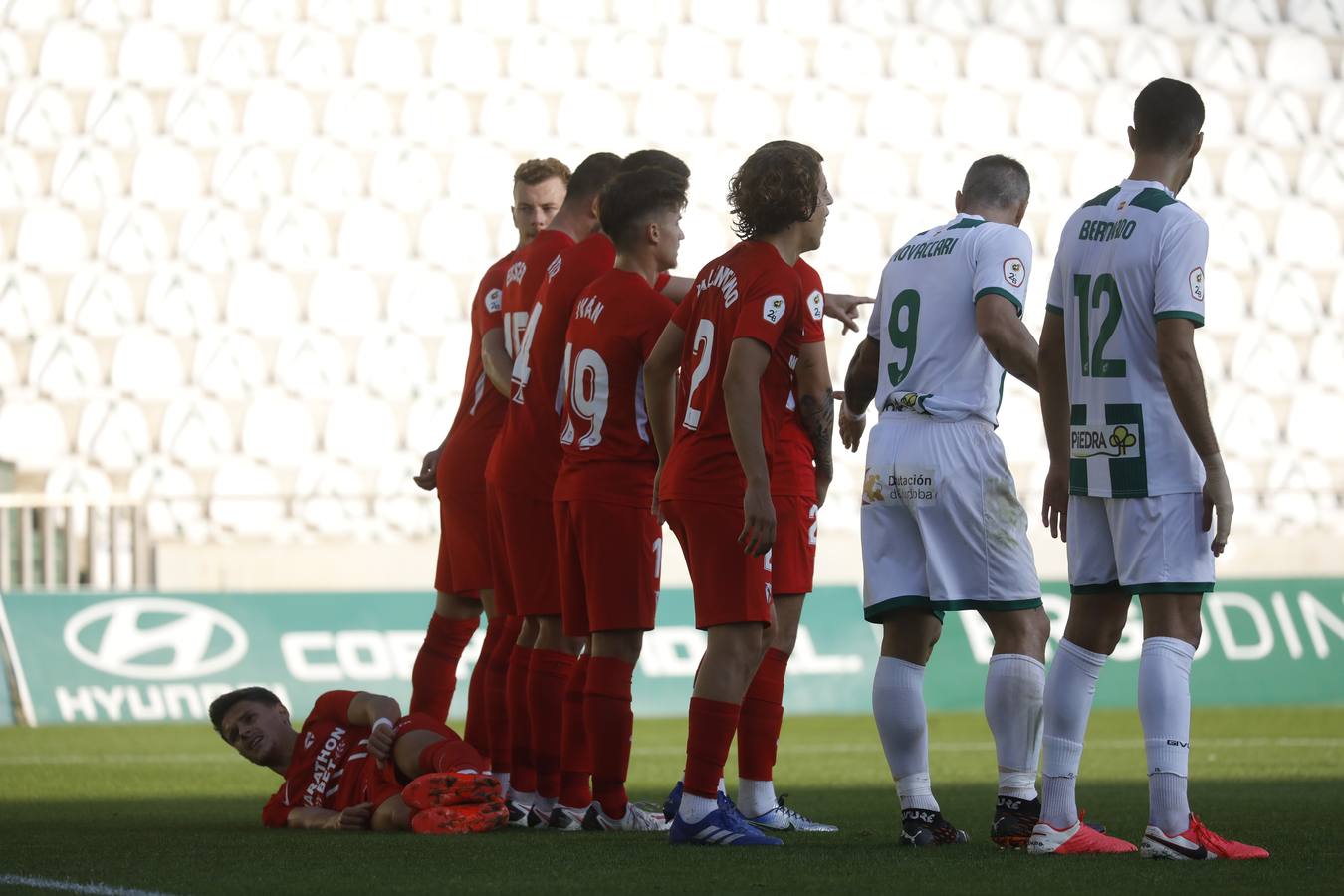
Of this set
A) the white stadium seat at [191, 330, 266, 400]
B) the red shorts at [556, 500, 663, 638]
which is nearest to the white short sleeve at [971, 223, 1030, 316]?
the red shorts at [556, 500, 663, 638]

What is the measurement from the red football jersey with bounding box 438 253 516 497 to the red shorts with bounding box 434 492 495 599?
52 millimetres

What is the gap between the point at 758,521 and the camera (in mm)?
4621

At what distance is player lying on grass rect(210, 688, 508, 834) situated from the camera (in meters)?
5.37

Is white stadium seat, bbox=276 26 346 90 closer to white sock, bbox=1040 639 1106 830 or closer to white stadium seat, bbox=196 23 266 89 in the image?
white stadium seat, bbox=196 23 266 89

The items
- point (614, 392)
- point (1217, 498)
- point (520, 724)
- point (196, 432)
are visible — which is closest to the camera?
point (1217, 498)

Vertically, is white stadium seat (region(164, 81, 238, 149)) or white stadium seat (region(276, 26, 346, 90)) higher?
white stadium seat (region(276, 26, 346, 90))

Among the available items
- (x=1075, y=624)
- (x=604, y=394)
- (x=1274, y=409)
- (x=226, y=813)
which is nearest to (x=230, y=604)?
(x=226, y=813)

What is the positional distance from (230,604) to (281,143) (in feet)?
27.5

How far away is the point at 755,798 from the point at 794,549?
797 millimetres

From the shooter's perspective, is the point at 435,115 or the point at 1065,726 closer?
the point at 1065,726

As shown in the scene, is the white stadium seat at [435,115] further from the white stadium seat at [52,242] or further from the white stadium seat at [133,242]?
the white stadium seat at [52,242]

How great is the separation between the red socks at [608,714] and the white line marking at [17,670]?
8567mm

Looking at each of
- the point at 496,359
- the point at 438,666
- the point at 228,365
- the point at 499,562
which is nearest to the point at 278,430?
the point at 228,365

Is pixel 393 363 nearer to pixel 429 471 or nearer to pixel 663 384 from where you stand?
pixel 429 471
